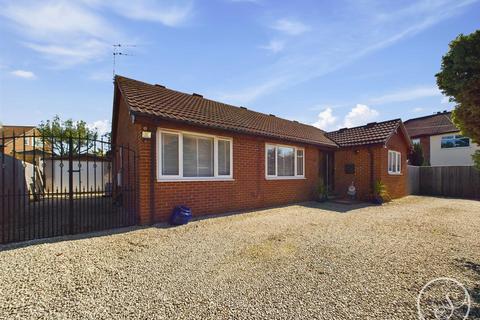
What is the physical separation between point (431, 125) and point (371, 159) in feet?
64.1

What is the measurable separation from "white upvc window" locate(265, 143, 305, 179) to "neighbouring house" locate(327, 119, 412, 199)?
3486 millimetres

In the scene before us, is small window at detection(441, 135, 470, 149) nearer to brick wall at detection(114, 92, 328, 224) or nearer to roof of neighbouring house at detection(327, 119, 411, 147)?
roof of neighbouring house at detection(327, 119, 411, 147)

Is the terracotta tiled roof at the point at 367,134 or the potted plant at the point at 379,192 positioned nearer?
the potted plant at the point at 379,192

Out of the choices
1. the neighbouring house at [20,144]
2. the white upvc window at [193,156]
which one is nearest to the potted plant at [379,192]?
the white upvc window at [193,156]

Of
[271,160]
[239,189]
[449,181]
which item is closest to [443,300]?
[239,189]

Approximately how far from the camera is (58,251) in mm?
4957

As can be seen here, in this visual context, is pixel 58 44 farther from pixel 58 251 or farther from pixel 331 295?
pixel 331 295

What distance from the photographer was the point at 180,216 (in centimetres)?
732

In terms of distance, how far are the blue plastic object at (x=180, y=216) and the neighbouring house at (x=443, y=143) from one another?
25.9 m

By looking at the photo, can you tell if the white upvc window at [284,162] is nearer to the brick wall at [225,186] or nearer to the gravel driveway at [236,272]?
the brick wall at [225,186]

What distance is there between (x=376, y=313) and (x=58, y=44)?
964cm

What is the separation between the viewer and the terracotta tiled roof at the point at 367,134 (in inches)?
525

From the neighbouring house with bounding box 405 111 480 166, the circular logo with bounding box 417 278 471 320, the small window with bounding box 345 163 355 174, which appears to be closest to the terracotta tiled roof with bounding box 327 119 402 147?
the small window with bounding box 345 163 355 174

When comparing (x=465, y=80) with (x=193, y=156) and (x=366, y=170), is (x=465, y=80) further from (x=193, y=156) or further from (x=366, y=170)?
(x=366, y=170)
